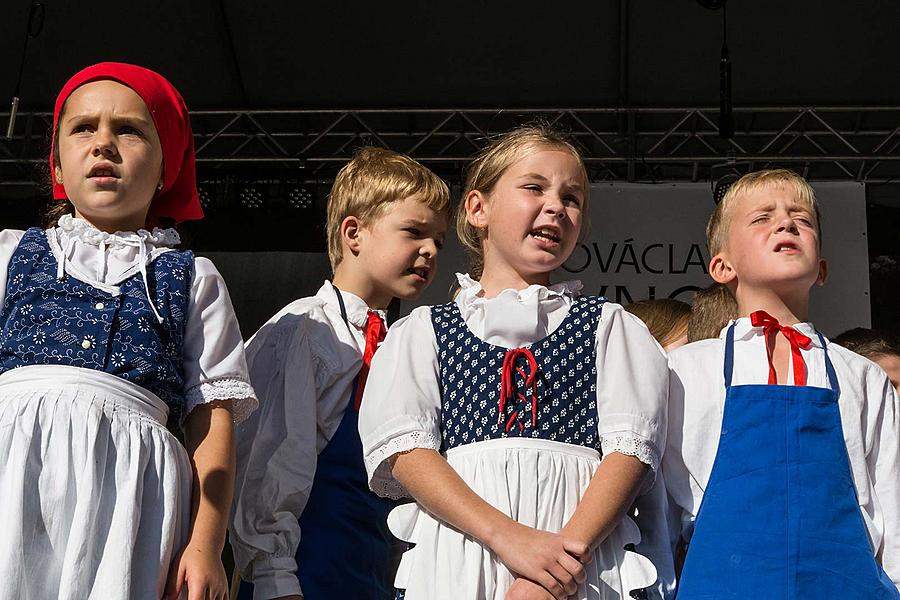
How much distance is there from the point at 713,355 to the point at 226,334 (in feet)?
2.93

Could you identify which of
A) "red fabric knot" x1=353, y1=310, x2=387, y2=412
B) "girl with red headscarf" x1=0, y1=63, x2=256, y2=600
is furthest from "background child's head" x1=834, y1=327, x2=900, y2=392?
"girl with red headscarf" x1=0, y1=63, x2=256, y2=600

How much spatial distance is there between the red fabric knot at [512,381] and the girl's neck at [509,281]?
0.22 meters

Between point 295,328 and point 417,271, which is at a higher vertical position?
point 417,271

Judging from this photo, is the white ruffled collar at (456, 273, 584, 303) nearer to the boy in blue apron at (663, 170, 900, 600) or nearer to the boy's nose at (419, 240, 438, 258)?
the boy in blue apron at (663, 170, 900, 600)

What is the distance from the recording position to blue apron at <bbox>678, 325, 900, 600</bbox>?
1.93 meters

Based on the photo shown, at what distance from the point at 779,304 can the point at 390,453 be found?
0.87 m

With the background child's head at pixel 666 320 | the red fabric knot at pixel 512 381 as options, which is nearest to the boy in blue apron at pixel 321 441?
the red fabric knot at pixel 512 381

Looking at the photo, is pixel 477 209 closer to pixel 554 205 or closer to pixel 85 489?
pixel 554 205

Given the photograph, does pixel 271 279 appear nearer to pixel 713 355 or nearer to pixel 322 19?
pixel 322 19

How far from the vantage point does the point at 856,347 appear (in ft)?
10.5

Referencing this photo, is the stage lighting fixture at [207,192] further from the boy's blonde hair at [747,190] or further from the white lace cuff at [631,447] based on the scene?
the white lace cuff at [631,447]

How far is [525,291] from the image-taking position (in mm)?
2131

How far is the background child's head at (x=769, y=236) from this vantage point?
2328mm

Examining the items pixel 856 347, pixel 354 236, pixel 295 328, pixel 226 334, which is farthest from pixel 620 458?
pixel 856 347
